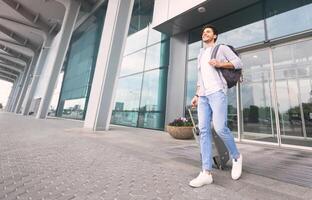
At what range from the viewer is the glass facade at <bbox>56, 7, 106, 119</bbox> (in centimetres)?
1378

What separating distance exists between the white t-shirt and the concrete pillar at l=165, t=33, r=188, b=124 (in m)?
4.95

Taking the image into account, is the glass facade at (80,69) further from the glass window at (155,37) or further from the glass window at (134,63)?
the glass window at (155,37)

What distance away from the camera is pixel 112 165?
2.17 meters

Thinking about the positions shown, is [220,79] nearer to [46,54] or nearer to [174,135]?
[174,135]

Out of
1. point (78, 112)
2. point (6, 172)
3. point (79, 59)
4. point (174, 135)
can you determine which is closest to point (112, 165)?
Answer: point (6, 172)

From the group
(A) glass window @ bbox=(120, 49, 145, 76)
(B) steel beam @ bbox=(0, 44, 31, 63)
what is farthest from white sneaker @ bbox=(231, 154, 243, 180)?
(B) steel beam @ bbox=(0, 44, 31, 63)

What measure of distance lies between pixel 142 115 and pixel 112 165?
6.19 metres

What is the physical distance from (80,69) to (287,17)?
1474 cm

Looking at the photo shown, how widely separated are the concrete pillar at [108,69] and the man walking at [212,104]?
4905 millimetres

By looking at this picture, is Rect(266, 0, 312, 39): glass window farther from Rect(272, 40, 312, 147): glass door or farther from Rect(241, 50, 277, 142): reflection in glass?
Rect(241, 50, 277, 142): reflection in glass

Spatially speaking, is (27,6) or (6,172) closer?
(6,172)

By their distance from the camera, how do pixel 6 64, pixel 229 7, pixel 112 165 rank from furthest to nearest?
pixel 6 64 → pixel 229 7 → pixel 112 165

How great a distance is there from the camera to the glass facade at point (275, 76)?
425 cm

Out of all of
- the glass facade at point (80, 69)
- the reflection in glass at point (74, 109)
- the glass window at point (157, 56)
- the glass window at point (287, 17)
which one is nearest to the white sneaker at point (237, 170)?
the glass window at point (287, 17)
